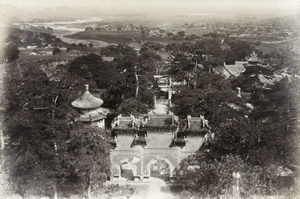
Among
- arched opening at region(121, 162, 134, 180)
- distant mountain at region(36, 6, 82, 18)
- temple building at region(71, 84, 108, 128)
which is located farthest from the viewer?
distant mountain at region(36, 6, 82, 18)

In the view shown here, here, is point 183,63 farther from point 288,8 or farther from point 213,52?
point 288,8

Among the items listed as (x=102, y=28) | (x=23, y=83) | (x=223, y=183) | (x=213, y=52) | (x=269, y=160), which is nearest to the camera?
(x=223, y=183)

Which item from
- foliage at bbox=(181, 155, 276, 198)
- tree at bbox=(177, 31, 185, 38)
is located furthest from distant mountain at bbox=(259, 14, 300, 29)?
tree at bbox=(177, 31, 185, 38)

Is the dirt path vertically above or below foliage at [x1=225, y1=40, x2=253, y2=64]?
below

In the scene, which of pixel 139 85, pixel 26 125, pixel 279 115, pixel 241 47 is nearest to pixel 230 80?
pixel 241 47

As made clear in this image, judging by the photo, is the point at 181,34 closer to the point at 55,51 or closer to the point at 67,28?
the point at 67,28

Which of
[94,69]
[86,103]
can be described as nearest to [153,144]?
[86,103]

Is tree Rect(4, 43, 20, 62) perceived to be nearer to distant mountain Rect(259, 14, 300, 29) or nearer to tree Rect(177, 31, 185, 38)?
tree Rect(177, 31, 185, 38)

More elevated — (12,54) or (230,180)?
(12,54)

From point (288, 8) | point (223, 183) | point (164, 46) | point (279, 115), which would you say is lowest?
point (223, 183)
